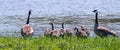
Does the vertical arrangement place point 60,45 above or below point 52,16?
above

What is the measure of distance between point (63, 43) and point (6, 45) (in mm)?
1811

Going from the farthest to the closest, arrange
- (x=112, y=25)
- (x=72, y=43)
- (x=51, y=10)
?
(x=51, y=10)
(x=112, y=25)
(x=72, y=43)

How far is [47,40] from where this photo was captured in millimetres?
16312

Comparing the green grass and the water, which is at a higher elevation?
the green grass

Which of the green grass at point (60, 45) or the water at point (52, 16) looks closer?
the green grass at point (60, 45)

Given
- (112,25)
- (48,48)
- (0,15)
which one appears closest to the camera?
(48,48)

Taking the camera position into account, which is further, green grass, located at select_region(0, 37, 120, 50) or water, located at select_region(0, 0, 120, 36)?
water, located at select_region(0, 0, 120, 36)

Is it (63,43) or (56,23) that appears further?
(56,23)

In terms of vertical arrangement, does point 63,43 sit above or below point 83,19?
above

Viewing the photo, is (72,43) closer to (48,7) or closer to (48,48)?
(48,48)

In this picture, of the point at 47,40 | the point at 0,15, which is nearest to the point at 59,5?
the point at 0,15

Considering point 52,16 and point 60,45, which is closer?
point 60,45

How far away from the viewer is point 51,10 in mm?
43406

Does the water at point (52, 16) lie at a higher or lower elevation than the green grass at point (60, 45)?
lower
